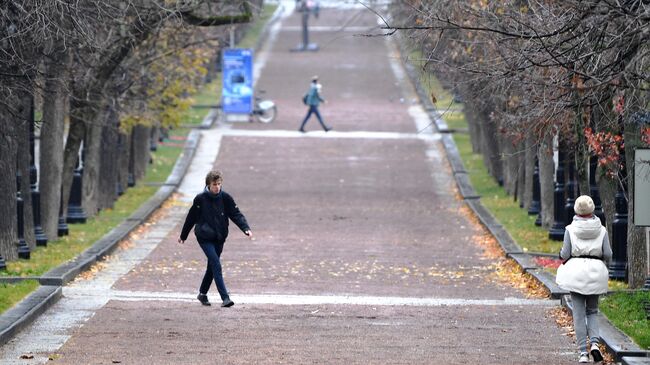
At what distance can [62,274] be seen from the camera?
18.3 metres

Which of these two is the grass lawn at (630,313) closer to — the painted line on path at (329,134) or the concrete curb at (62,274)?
the concrete curb at (62,274)

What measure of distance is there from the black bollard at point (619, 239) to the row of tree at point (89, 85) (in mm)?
6130

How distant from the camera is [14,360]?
12.7 metres

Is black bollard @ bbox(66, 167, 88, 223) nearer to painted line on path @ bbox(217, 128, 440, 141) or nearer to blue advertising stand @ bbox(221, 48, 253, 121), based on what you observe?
painted line on path @ bbox(217, 128, 440, 141)

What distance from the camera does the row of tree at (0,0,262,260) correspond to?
50.8ft

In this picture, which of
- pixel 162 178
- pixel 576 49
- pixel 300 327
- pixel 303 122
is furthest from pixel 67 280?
pixel 303 122

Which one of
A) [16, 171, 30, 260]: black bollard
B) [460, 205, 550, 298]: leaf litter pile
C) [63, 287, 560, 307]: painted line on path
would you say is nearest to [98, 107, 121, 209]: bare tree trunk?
[460, 205, 550, 298]: leaf litter pile

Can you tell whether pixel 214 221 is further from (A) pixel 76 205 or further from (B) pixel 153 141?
(B) pixel 153 141

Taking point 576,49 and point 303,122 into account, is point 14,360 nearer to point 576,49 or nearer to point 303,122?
point 576,49

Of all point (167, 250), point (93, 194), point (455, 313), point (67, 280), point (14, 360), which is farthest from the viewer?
point (93, 194)

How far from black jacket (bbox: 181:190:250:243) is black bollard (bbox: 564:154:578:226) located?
28.0ft

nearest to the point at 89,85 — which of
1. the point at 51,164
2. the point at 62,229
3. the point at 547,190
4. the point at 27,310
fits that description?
the point at 51,164

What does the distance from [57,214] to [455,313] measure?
10.3 meters

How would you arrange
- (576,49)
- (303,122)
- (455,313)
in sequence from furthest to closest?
1. (303,122)
2. (455,313)
3. (576,49)
